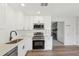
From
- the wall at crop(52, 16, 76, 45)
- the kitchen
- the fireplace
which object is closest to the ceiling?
the kitchen

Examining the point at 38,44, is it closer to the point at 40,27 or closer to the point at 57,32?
the point at 40,27

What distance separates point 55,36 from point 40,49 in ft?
18.2

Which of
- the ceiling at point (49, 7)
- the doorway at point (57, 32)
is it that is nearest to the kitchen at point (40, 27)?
the ceiling at point (49, 7)

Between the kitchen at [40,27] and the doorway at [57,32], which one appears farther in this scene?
the doorway at [57,32]

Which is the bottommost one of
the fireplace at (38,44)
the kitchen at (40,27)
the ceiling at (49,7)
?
the fireplace at (38,44)

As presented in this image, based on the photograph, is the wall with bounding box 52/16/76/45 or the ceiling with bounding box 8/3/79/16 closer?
the ceiling with bounding box 8/3/79/16

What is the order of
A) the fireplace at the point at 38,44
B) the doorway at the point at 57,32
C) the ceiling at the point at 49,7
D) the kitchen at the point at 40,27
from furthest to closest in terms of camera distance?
the doorway at the point at 57,32 < the fireplace at the point at 38,44 < the kitchen at the point at 40,27 < the ceiling at the point at 49,7

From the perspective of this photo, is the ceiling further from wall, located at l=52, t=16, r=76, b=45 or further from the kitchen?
wall, located at l=52, t=16, r=76, b=45

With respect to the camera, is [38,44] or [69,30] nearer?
[38,44]

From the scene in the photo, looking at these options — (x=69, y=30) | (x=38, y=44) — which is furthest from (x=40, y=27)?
(x=69, y=30)

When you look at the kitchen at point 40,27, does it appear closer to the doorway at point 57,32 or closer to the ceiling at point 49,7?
the ceiling at point 49,7

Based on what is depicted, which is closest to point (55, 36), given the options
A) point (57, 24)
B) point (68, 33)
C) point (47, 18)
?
point (57, 24)

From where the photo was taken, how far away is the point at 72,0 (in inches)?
51.3

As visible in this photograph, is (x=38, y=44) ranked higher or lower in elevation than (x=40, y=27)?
lower
